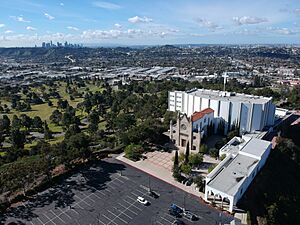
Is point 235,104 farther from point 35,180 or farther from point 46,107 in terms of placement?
point 46,107

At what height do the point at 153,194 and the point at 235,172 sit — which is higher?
the point at 235,172

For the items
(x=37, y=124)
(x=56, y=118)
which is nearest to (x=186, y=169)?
(x=37, y=124)

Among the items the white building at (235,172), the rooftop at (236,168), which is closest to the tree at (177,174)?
the white building at (235,172)

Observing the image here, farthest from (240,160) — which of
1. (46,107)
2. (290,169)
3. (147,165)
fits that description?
(46,107)

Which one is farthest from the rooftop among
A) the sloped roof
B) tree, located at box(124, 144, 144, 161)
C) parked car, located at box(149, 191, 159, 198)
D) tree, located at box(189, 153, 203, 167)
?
tree, located at box(124, 144, 144, 161)

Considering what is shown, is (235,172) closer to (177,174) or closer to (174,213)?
(177,174)

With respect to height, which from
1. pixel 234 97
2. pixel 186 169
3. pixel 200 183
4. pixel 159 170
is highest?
pixel 234 97
